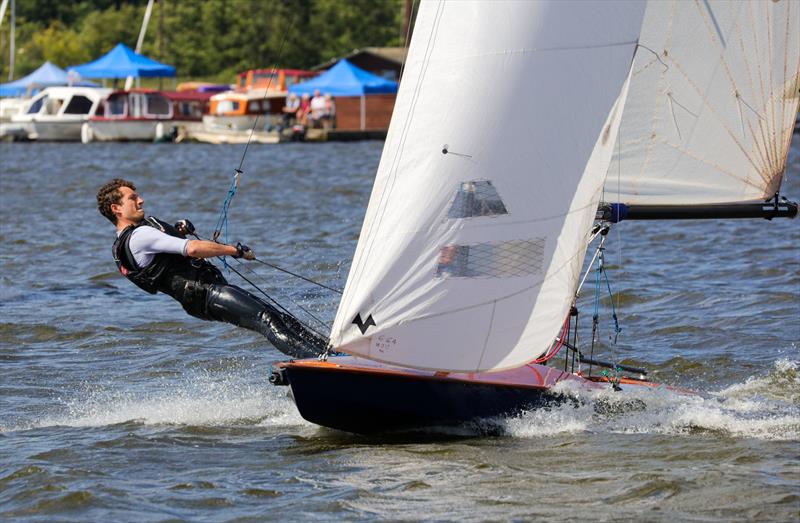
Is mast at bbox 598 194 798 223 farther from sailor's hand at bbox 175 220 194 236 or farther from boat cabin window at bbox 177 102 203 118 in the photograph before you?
boat cabin window at bbox 177 102 203 118

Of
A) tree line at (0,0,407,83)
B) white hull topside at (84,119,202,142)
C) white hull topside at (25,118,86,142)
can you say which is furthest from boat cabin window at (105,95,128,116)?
Answer: tree line at (0,0,407,83)

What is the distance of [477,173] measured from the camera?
23.1 feet

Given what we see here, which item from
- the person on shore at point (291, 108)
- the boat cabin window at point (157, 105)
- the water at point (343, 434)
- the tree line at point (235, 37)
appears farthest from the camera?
the tree line at point (235, 37)

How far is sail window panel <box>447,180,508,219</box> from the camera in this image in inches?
277

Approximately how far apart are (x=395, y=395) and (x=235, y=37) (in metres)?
53.2

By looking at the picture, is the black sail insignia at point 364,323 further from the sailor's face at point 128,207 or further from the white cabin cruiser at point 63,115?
the white cabin cruiser at point 63,115

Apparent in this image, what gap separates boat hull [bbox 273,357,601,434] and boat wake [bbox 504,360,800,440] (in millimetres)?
99

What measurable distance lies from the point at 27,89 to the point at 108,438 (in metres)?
43.0

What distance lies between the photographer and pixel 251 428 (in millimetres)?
8016

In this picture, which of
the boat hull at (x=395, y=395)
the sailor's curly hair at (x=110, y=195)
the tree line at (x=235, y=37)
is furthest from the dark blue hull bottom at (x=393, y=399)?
the tree line at (x=235, y=37)

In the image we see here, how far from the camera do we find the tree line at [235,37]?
5903cm

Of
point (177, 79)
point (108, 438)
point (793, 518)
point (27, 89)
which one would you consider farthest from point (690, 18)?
point (177, 79)

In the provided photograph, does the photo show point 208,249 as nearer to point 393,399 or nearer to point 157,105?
point 393,399

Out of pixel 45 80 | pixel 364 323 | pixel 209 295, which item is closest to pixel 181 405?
pixel 209 295
